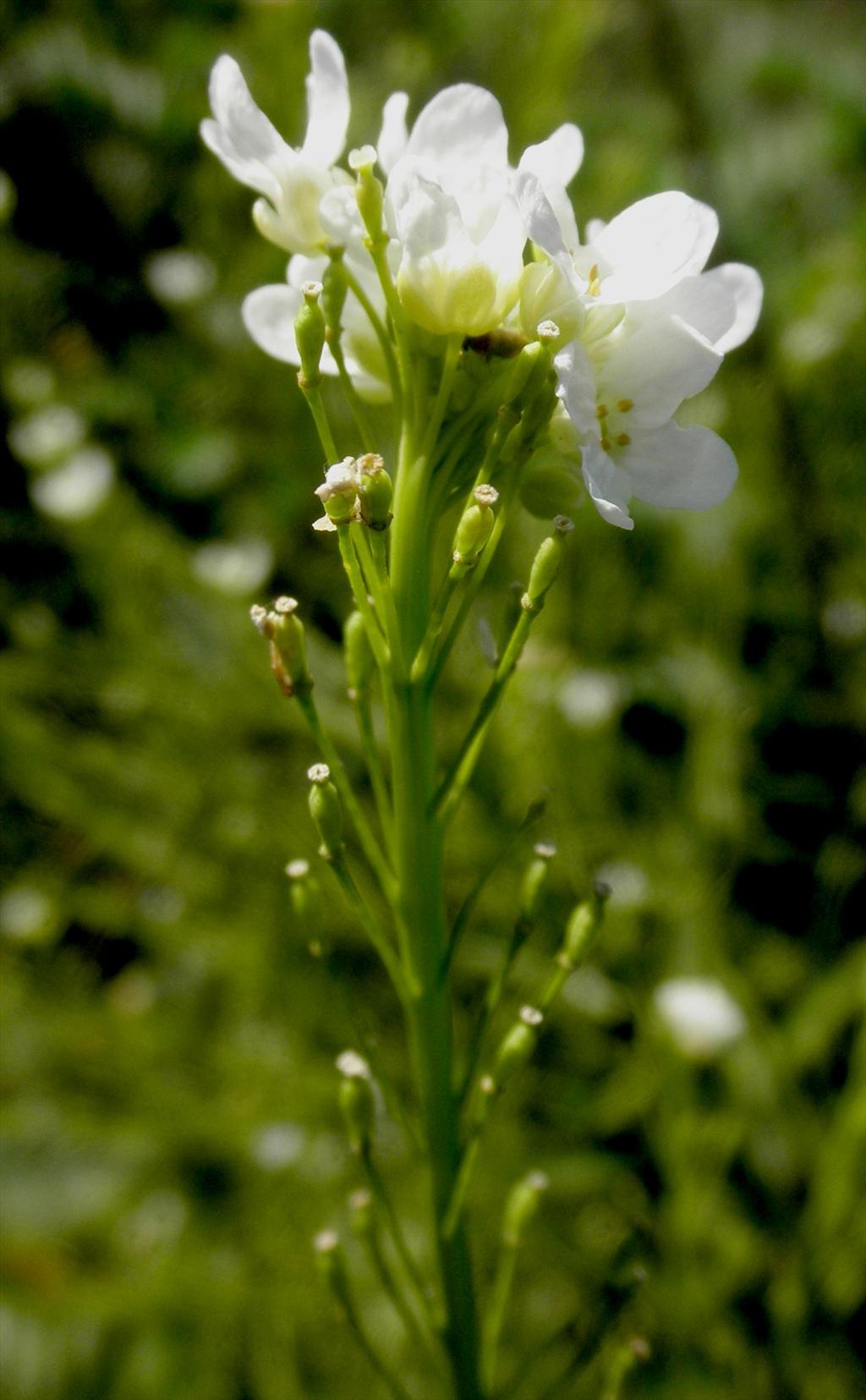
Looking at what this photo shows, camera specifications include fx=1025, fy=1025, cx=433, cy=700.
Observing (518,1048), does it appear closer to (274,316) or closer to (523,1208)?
(523,1208)

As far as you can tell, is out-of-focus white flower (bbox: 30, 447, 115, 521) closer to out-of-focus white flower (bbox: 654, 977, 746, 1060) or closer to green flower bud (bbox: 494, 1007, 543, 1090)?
out-of-focus white flower (bbox: 654, 977, 746, 1060)

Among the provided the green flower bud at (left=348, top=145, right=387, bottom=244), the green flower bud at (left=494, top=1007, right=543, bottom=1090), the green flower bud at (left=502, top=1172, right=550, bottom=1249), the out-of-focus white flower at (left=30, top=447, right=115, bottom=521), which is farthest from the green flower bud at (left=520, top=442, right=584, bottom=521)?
the out-of-focus white flower at (left=30, top=447, right=115, bottom=521)

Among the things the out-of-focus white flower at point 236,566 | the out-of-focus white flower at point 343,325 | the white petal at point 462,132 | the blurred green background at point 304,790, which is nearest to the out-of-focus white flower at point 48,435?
the blurred green background at point 304,790

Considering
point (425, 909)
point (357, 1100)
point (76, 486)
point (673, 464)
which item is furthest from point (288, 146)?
point (76, 486)

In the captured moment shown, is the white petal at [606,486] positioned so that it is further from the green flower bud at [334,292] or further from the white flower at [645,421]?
the green flower bud at [334,292]

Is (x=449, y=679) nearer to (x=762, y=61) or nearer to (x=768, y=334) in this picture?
(x=768, y=334)

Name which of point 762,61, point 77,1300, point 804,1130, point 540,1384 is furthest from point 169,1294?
point 762,61
